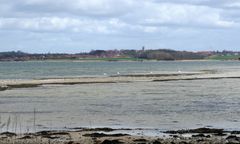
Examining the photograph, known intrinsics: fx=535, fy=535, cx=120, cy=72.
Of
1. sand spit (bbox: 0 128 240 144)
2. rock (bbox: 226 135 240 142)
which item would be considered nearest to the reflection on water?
sand spit (bbox: 0 128 240 144)

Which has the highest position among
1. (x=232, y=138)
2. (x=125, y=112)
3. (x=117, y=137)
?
(x=232, y=138)

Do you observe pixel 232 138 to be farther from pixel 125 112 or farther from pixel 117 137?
pixel 125 112

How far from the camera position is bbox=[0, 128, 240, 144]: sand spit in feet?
65.8

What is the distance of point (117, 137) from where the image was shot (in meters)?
21.7

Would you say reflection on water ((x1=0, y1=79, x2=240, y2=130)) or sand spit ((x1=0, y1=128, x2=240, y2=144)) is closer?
sand spit ((x1=0, y1=128, x2=240, y2=144))

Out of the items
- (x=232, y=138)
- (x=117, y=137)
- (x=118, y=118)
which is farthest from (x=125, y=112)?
(x=232, y=138)

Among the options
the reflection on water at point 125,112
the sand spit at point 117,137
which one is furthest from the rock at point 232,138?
the reflection on water at point 125,112

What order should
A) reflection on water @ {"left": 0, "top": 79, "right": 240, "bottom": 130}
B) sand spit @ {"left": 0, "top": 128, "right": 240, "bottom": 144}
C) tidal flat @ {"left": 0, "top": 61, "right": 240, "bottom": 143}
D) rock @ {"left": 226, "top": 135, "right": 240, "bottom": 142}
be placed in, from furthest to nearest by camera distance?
reflection on water @ {"left": 0, "top": 79, "right": 240, "bottom": 130} → tidal flat @ {"left": 0, "top": 61, "right": 240, "bottom": 143} → rock @ {"left": 226, "top": 135, "right": 240, "bottom": 142} → sand spit @ {"left": 0, "top": 128, "right": 240, "bottom": 144}

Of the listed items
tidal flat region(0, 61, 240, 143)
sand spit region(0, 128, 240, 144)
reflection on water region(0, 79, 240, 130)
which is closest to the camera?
sand spit region(0, 128, 240, 144)

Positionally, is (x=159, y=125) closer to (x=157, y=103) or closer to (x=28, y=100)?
(x=157, y=103)

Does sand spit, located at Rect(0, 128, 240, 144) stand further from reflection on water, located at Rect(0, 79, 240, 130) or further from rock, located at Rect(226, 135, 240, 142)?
reflection on water, located at Rect(0, 79, 240, 130)

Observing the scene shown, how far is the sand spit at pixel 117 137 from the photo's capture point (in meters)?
20.1

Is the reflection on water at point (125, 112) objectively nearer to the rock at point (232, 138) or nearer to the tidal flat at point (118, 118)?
the tidal flat at point (118, 118)

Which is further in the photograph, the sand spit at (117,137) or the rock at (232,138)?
the rock at (232,138)
